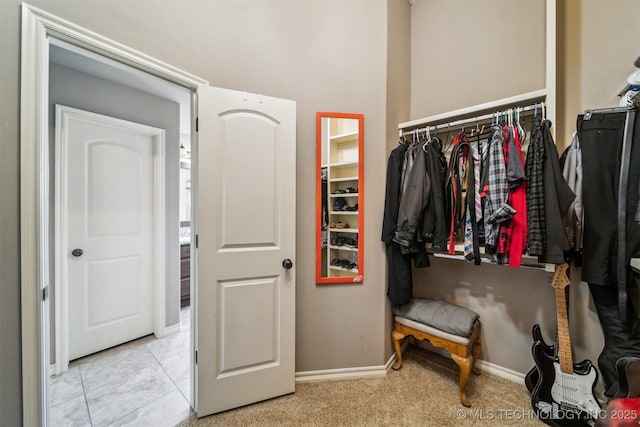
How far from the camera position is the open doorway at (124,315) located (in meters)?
1.52

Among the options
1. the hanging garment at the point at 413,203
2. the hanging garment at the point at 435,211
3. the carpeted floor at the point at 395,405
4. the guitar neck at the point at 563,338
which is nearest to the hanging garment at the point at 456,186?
the hanging garment at the point at 435,211

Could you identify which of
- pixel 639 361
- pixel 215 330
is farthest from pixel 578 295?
pixel 215 330

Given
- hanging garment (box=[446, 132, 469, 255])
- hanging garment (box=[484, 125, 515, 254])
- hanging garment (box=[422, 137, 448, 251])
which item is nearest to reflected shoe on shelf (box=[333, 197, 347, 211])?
hanging garment (box=[422, 137, 448, 251])

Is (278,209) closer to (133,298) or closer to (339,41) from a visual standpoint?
(339,41)

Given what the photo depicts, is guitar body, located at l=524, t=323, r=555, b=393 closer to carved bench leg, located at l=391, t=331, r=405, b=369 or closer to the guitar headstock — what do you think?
the guitar headstock

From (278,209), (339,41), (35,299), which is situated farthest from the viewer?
(339,41)

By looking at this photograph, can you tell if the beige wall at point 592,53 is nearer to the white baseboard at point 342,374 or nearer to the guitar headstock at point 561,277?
the guitar headstock at point 561,277

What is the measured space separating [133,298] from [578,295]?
3.60 meters

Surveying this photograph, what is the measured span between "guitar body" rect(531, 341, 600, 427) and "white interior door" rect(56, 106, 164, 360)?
3.24 meters

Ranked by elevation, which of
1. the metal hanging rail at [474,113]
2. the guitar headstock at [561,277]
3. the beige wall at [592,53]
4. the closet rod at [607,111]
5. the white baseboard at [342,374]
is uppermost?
the beige wall at [592,53]

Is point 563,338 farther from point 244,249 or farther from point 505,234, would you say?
point 244,249

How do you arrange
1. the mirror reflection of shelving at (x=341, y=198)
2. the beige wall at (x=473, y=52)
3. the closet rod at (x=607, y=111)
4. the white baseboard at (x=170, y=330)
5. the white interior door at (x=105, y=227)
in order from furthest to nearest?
the white baseboard at (x=170, y=330) < the white interior door at (x=105, y=227) < the mirror reflection of shelving at (x=341, y=198) < the beige wall at (x=473, y=52) < the closet rod at (x=607, y=111)

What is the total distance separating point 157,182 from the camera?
2.41 meters

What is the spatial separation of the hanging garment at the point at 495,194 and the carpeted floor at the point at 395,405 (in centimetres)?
101
